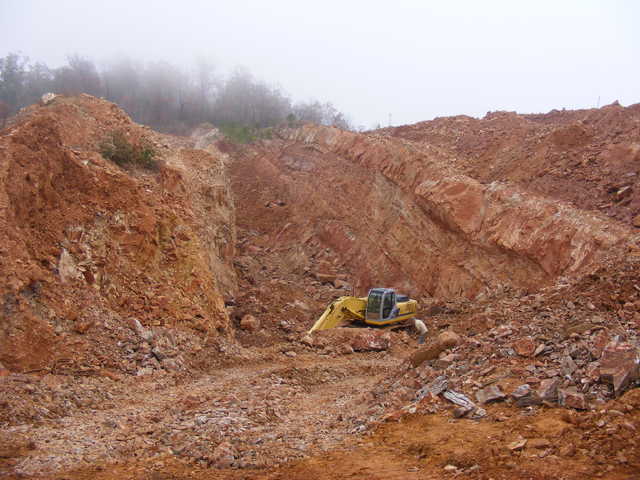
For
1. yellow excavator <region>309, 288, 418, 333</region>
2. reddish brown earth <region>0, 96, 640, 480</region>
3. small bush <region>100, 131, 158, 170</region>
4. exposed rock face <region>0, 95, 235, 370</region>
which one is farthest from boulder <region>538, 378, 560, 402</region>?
small bush <region>100, 131, 158, 170</region>

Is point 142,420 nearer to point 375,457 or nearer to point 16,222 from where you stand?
point 375,457

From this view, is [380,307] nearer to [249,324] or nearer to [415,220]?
[249,324]

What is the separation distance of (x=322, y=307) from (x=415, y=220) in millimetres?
4698

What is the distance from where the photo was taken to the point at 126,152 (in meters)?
12.4

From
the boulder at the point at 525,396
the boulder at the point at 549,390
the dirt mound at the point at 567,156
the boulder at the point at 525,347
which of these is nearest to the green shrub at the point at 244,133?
the dirt mound at the point at 567,156

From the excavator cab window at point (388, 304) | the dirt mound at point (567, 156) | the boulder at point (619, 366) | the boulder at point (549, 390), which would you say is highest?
the dirt mound at point (567, 156)

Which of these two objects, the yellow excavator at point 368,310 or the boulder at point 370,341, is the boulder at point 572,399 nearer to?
the boulder at point 370,341

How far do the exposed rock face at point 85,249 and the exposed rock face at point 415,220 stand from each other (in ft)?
23.4

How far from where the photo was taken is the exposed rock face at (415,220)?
1411cm

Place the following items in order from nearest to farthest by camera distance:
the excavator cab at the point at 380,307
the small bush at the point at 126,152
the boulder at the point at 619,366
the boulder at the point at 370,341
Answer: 1. the boulder at the point at 619,366
2. the small bush at the point at 126,152
3. the boulder at the point at 370,341
4. the excavator cab at the point at 380,307

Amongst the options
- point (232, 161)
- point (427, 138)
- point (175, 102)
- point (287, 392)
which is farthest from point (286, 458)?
point (175, 102)

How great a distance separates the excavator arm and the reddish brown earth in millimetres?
501

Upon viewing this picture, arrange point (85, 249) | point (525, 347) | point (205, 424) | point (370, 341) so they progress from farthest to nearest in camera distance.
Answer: point (370, 341) < point (85, 249) < point (525, 347) < point (205, 424)

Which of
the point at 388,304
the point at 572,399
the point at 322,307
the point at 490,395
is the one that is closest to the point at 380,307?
the point at 388,304
